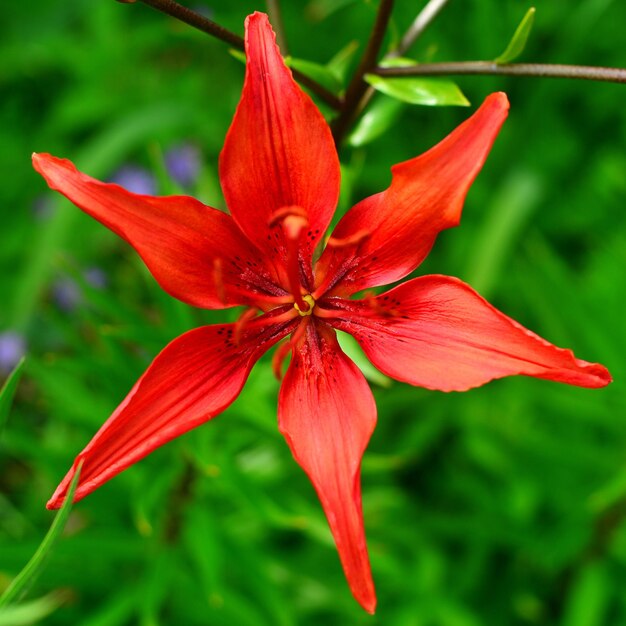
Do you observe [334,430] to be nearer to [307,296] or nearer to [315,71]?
[307,296]

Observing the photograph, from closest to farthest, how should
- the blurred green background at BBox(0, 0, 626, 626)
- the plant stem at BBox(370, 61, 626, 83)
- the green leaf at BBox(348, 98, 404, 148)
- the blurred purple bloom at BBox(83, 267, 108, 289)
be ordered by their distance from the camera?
1. the plant stem at BBox(370, 61, 626, 83)
2. the green leaf at BBox(348, 98, 404, 148)
3. the blurred green background at BBox(0, 0, 626, 626)
4. the blurred purple bloom at BBox(83, 267, 108, 289)

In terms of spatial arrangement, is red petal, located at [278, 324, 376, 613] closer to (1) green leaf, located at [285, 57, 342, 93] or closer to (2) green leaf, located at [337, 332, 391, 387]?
(2) green leaf, located at [337, 332, 391, 387]

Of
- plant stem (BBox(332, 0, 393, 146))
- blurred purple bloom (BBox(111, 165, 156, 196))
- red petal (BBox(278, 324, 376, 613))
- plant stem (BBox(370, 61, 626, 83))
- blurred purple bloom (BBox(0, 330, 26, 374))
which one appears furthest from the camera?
blurred purple bloom (BBox(111, 165, 156, 196))

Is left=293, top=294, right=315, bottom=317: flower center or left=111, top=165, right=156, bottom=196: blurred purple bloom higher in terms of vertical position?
left=293, top=294, right=315, bottom=317: flower center

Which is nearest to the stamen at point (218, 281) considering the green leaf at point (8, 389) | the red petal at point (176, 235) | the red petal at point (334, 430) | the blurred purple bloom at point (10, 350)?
the red petal at point (176, 235)

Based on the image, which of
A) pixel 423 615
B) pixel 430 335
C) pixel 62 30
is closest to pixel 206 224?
pixel 430 335

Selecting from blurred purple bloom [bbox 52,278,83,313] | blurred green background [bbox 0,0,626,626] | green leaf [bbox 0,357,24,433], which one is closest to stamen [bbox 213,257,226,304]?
green leaf [bbox 0,357,24,433]

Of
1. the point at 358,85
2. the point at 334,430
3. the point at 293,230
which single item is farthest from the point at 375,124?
the point at 334,430
